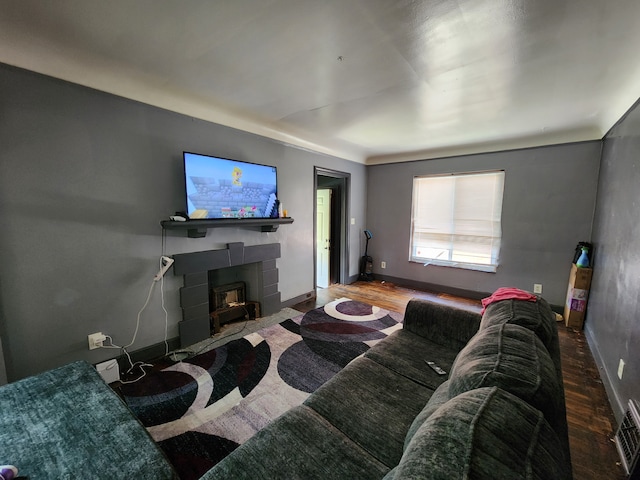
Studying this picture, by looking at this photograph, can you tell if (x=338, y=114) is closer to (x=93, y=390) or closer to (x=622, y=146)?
(x=622, y=146)

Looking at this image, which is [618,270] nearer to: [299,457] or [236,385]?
[299,457]

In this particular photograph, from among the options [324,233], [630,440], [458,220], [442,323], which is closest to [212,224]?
[442,323]

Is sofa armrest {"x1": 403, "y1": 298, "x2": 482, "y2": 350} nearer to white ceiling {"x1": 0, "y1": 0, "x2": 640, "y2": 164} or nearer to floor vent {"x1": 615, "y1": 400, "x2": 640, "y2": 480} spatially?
floor vent {"x1": 615, "y1": 400, "x2": 640, "y2": 480}

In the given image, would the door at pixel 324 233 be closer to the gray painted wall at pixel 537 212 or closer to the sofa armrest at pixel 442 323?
the gray painted wall at pixel 537 212

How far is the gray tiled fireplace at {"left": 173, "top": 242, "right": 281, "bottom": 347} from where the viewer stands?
261 centimetres

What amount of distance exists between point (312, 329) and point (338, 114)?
2381 millimetres

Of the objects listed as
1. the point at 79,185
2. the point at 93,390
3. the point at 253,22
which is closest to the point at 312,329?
the point at 93,390

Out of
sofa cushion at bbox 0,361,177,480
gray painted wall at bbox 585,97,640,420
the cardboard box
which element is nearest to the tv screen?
sofa cushion at bbox 0,361,177,480

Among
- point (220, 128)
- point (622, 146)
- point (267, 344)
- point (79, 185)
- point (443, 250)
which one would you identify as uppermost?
point (220, 128)

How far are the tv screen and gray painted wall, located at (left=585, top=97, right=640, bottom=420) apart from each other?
312cm

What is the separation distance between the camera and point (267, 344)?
2.66 m

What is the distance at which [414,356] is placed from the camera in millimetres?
1729

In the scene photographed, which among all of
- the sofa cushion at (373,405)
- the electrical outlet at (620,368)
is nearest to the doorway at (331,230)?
the sofa cushion at (373,405)

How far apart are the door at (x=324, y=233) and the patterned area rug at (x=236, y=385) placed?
1.84m
